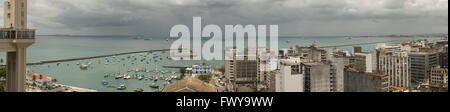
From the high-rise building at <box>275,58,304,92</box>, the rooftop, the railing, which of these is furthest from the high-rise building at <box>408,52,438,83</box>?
the railing

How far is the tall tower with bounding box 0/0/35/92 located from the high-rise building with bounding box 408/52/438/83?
8.30m

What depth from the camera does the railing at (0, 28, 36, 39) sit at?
2.36 metres

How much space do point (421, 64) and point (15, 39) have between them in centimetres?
883

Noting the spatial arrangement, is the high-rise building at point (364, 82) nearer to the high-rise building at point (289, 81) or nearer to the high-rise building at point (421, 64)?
the high-rise building at point (289, 81)

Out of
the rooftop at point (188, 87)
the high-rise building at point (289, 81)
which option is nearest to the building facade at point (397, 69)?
the high-rise building at point (289, 81)

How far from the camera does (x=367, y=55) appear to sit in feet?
26.5

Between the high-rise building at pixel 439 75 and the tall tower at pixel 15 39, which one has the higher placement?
the tall tower at pixel 15 39

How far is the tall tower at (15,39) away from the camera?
2.41 metres

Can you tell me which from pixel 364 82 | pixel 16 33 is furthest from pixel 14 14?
pixel 364 82

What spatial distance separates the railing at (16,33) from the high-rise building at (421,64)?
8269 millimetres

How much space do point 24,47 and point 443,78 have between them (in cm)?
796

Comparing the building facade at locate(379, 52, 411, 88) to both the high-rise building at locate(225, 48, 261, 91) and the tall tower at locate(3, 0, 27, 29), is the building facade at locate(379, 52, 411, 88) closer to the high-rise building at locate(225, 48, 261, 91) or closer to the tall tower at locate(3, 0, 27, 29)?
the high-rise building at locate(225, 48, 261, 91)
